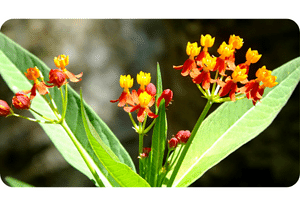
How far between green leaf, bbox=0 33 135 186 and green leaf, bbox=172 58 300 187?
0.22 m

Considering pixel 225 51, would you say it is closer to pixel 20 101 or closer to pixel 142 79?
pixel 142 79

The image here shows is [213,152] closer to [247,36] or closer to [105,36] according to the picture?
[247,36]

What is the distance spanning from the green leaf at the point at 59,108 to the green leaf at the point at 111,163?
0.67ft

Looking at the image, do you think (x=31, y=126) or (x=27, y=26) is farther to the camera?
(x=31, y=126)

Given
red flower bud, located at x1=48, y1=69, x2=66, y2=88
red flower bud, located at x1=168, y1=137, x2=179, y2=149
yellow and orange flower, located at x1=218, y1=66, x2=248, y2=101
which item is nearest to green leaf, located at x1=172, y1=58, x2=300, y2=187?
red flower bud, located at x1=168, y1=137, x2=179, y2=149

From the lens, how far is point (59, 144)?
0.88 meters

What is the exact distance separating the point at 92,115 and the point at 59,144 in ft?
0.48

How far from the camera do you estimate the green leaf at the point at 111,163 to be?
59 centimetres

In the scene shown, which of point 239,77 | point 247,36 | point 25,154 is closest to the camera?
point 239,77

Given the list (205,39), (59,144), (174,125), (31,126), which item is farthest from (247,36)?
(31,126)

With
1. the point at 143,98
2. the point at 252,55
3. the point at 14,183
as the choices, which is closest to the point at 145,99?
the point at 143,98

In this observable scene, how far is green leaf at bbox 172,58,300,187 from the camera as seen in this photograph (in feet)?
2.87

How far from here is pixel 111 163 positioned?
0.63 meters

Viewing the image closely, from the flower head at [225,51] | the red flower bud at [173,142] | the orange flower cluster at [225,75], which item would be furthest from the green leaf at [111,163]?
the flower head at [225,51]
